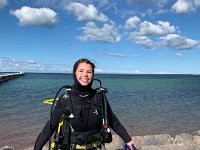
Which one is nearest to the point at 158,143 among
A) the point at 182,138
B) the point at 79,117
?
the point at 182,138

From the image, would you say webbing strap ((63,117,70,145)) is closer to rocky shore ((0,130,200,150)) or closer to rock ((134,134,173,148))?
rocky shore ((0,130,200,150))

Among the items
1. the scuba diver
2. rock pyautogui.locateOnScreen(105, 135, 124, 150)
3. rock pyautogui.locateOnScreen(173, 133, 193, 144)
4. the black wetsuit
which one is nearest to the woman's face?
the scuba diver

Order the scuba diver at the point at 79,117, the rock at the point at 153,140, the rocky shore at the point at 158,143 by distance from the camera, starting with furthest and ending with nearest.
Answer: the rock at the point at 153,140
the rocky shore at the point at 158,143
the scuba diver at the point at 79,117

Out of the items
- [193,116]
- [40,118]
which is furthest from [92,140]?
[193,116]

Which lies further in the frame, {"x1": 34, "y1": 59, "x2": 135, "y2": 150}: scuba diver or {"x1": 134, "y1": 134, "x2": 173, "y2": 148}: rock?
{"x1": 134, "y1": 134, "x2": 173, "y2": 148}: rock

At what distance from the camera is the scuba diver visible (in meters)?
4.36

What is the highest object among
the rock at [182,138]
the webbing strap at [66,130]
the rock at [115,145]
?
Answer: the webbing strap at [66,130]

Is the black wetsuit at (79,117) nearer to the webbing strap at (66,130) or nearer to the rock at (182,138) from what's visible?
the webbing strap at (66,130)

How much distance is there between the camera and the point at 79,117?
4.37 m

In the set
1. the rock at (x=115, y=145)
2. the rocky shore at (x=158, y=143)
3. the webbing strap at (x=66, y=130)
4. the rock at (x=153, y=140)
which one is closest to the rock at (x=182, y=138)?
the rocky shore at (x=158, y=143)

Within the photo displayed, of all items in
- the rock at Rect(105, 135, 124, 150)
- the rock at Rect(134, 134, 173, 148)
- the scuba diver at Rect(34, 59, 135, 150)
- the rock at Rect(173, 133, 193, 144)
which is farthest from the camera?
the rock at Rect(173, 133, 193, 144)

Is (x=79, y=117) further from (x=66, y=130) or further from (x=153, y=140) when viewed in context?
(x=153, y=140)

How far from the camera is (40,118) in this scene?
21719 mm

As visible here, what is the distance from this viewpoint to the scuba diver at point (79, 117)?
4363 mm
